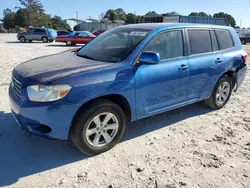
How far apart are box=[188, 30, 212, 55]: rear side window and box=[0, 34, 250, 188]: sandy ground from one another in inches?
53.0

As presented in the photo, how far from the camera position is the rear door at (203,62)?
406cm

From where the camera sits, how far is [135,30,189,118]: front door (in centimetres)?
337

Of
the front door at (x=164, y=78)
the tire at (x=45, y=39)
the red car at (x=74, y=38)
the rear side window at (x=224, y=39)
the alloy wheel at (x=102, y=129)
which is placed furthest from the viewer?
the tire at (x=45, y=39)

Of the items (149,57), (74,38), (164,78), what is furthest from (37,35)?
Result: (149,57)

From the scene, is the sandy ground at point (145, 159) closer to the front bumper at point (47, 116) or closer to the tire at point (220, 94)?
the front bumper at point (47, 116)

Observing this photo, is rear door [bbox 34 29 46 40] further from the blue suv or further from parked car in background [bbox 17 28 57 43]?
the blue suv

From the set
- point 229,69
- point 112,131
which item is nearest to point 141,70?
point 112,131

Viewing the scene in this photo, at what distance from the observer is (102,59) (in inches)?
136

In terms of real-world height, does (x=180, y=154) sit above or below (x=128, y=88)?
below

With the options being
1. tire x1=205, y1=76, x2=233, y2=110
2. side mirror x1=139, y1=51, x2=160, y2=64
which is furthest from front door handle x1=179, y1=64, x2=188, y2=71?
tire x1=205, y1=76, x2=233, y2=110

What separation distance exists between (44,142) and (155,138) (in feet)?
5.61

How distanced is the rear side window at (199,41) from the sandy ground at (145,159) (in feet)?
4.42

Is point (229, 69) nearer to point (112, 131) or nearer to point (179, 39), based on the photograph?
point (179, 39)

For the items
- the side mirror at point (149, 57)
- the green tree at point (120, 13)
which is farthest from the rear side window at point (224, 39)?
the green tree at point (120, 13)
